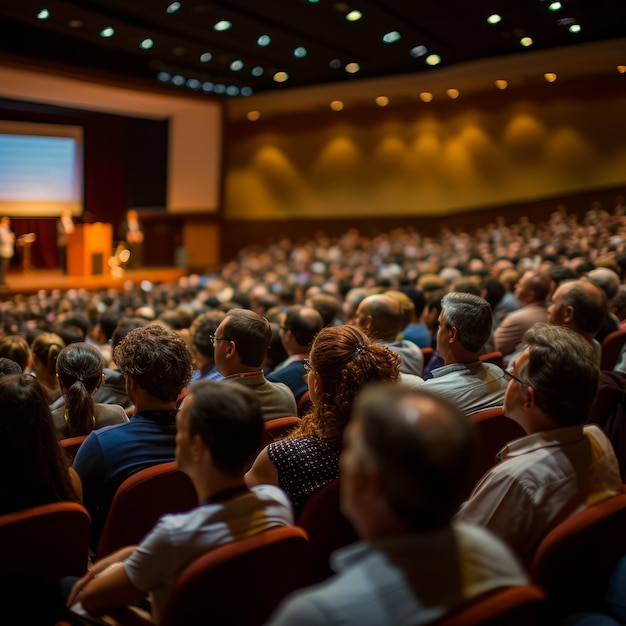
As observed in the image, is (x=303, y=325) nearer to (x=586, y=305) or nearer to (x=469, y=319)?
(x=469, y=319)

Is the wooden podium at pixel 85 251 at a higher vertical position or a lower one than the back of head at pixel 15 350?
higher

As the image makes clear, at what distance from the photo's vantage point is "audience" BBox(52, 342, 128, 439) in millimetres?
2611

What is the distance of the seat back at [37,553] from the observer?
170 centimetres

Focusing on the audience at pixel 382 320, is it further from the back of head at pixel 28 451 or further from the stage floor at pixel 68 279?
the stage floor at pixel 68 279

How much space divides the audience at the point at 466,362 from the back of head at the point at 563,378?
77 centimetres

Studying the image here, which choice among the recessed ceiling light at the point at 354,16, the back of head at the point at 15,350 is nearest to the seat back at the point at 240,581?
the back of head at the point at 15,350

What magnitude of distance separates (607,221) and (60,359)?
9.80m

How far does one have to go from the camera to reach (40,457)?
1828 mm

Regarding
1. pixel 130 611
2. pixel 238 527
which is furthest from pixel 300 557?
pixel 130 611

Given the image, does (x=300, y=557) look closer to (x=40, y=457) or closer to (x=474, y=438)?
(x=474, y=438)

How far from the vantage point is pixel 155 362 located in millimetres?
2289

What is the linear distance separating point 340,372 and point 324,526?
1.48ft

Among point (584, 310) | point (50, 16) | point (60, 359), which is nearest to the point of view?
point (60, 359)

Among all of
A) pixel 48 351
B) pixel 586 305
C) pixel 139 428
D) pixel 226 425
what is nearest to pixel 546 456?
pixel 226 425
